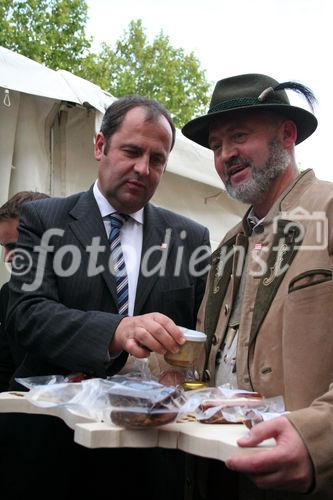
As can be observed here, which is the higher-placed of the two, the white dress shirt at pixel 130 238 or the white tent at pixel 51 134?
the white tent at pixel 51 134

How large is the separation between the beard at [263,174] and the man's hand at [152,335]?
86cm

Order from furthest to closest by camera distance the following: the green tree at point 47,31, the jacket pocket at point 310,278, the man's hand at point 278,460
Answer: the green tree at point 47,31 → the jacket pocket at point 310,278 → the man's hand at point 278,460

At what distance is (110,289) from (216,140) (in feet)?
2.58

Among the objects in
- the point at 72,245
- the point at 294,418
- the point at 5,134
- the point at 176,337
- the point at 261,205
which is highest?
the point at 5,134

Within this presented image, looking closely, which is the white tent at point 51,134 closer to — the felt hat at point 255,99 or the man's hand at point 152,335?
the felt hat at point 255,99

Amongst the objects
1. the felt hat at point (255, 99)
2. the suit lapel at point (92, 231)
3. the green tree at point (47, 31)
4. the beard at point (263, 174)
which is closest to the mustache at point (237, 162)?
the beard at point (263, 174)

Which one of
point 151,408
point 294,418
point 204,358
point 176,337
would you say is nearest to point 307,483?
point 294,418

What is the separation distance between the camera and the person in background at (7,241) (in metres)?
3.18

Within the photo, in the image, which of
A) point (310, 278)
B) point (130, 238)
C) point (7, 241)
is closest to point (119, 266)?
point (130, 238)

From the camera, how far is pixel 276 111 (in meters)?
2.45

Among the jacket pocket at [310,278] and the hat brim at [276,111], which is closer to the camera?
the jacket pocket at [310,278]

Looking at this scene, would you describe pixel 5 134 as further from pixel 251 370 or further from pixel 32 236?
pixel 251 370

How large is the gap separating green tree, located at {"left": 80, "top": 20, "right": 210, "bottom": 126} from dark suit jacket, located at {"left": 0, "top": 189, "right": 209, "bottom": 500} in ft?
58.9

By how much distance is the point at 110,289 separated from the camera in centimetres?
235
